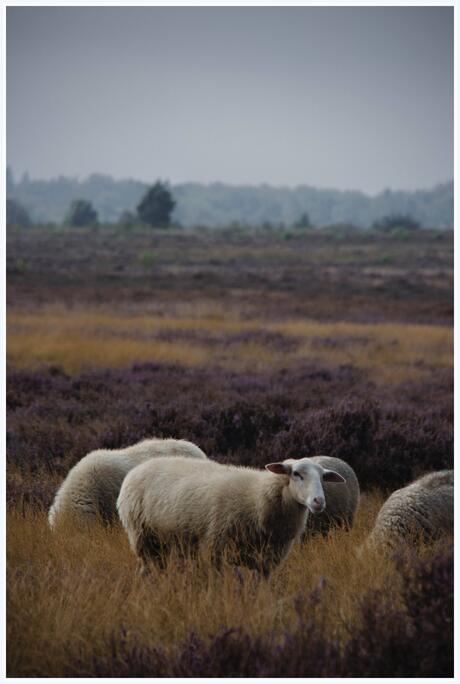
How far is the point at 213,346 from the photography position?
1734 cm

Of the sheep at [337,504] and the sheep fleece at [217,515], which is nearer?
the sheep fleece at [217,515]

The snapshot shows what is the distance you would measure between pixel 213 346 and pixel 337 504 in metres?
11.8

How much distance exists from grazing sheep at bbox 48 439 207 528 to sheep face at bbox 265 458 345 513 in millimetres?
1621

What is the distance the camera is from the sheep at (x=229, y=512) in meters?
4.30

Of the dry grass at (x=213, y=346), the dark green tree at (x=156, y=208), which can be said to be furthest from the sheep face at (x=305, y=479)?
the dark green tree at (x=156, y=208)

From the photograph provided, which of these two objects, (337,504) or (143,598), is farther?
(337,504)

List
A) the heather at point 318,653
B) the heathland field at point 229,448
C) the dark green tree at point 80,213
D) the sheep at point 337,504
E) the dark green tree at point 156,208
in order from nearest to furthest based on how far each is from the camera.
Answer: the heather at point 318,653 < the heathland field at point 229,448 < the sheep at point 337,504 < the dark green tree at point 156,208 < the dark green tree at point 80,213

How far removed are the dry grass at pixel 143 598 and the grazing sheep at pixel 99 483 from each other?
39.2 inches

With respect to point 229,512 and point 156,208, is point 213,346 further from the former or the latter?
point 156,208

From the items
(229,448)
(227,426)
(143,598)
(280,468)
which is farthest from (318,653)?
(227,426)

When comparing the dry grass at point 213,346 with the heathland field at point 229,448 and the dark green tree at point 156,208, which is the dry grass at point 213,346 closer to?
the heathland field at point 229,448

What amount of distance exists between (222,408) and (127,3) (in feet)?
19.3

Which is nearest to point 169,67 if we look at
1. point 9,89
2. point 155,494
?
point 9,89

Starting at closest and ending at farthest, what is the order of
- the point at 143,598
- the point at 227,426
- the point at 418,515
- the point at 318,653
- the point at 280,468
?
1. the point at 318,653
2. the point at 143,598
3. the point at 280,468
4. the point at 418,515
5. the point at 227,426
